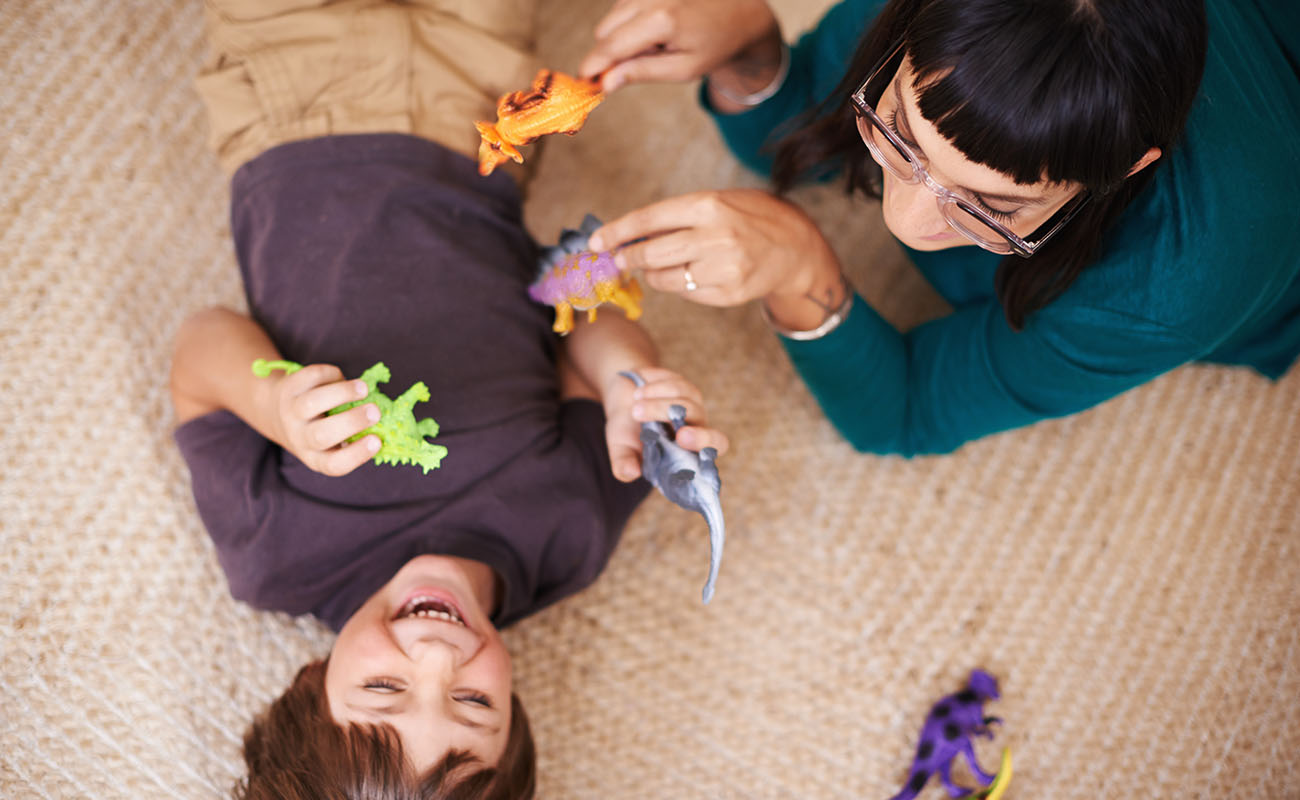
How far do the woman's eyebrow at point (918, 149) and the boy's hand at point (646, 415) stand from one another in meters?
0.33

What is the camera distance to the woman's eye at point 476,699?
92 centimetres

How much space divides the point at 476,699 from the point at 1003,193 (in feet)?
2.30

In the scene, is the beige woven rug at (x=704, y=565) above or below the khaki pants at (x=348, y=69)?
below

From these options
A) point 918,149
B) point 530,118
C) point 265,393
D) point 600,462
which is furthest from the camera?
point 600,462

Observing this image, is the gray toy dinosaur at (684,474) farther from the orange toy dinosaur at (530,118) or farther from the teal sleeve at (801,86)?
the teal sleeve at (801,86)

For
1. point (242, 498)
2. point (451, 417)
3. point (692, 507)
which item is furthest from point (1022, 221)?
point (242, 498)

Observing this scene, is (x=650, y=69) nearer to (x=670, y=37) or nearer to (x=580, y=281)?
(x=670, y=37)

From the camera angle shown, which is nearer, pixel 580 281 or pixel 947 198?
→ pixel 947 198

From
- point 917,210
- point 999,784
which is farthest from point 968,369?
point 999,784

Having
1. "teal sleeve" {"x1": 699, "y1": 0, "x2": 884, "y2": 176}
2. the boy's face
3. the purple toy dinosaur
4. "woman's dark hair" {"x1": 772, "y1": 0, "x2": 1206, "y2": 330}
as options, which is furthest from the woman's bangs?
the purple toy dinosaur

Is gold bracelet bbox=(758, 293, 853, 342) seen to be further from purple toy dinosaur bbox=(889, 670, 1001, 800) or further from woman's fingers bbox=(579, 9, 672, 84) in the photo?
purple toy dinosaur bbox=(889, 670, 1001, 800)

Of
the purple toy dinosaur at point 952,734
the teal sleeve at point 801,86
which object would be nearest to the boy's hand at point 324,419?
the teal sleeve at point 801,86

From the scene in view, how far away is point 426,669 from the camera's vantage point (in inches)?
35.1

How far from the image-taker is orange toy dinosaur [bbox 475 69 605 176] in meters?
0.83
